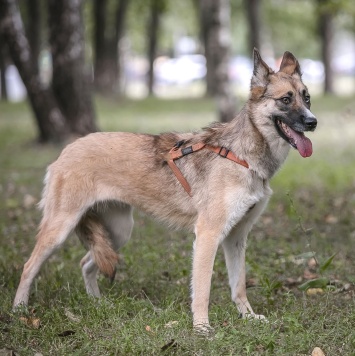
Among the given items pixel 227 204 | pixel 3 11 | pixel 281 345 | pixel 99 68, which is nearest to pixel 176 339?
pixel 281 345

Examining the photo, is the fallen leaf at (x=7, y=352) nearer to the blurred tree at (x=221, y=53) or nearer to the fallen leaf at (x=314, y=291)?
the fallen leaf at (x=314, y=291)

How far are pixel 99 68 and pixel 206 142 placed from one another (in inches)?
1053

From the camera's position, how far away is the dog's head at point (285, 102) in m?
5.53

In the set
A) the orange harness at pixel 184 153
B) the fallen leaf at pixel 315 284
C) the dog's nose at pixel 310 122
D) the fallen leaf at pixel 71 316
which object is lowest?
the fallen leaf at pixel 315 284

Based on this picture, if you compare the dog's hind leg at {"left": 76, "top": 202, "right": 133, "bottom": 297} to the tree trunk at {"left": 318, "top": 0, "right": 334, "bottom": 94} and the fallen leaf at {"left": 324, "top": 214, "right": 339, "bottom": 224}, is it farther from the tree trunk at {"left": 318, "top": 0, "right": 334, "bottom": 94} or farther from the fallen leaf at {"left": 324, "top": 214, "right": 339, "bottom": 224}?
the tree trunk at {"left": 318, "top": 0, "right": 334, "bottom": 94}

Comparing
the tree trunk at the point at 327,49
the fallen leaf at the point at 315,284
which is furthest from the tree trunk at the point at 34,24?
the fallen leaf at the point at 315,284

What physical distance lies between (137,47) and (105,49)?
25.7 meters

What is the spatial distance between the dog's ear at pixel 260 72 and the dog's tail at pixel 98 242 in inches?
68.4

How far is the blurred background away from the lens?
49.7 feet

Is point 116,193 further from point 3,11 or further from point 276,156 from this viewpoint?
point 3,11

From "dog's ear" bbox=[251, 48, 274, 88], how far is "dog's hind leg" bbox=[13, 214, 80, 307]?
5.83 ft

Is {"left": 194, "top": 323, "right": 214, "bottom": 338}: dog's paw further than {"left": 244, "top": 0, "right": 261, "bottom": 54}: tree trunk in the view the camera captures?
No

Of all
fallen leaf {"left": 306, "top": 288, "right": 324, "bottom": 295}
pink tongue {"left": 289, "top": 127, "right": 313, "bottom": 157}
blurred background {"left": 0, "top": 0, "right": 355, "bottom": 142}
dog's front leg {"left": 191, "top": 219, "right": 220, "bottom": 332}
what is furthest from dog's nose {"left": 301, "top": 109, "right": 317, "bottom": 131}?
blurred background {"left": 0, "top": 0, "right": 355, "bottom": 142}

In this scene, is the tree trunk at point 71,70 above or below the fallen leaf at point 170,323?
above
